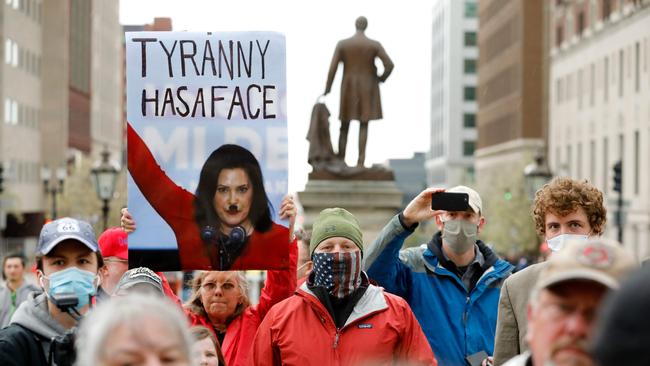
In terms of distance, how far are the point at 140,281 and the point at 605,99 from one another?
63641 mm

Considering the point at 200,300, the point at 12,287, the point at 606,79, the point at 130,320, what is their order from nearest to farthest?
1. the point at 130,320
2. the point at 200,300
3. the point at 12,287
4. the point at 606,79

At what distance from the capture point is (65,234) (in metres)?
6.79

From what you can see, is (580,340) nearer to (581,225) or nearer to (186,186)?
(581,225)

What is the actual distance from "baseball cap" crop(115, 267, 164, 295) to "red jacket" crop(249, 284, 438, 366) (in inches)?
20.9

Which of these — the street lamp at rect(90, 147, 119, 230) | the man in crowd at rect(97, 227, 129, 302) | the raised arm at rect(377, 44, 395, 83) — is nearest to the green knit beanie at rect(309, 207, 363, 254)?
the man in crowd at rect(97, 227, 129, 302)

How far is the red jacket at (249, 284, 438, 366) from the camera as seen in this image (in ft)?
22.7

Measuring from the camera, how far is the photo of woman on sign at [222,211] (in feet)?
24.4

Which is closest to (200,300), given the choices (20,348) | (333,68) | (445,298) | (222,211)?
(222,211)

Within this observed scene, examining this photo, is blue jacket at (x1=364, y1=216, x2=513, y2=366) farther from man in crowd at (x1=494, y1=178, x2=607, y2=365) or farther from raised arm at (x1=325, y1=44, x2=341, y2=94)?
raised arm at (x1=325, y1=44, x2=341, y2=94)

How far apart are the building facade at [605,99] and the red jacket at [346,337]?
4492 centimetres

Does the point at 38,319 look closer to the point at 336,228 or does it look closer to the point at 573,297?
the point at 336,228

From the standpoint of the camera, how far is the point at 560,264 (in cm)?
368

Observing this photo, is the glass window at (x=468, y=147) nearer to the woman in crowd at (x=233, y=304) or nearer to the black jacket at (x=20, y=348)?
the woman in crowd at (x=233, y=304)

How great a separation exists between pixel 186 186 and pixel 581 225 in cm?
192
